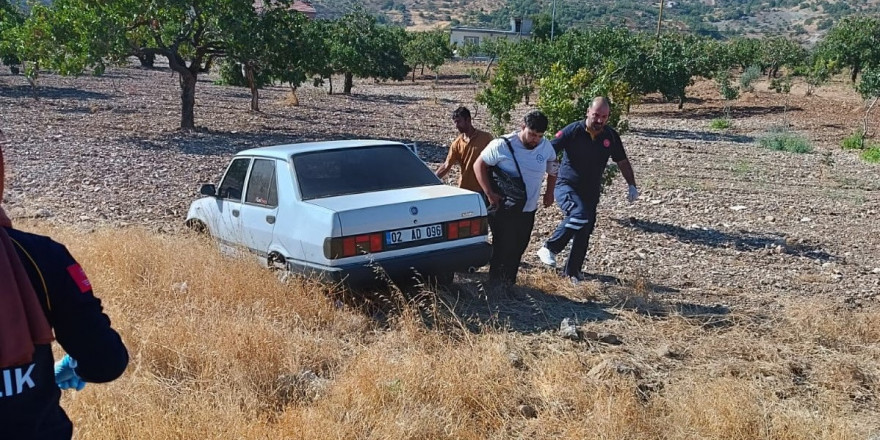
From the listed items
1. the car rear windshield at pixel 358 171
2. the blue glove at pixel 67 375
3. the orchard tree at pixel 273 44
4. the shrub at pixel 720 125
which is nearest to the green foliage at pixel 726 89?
the shrub at pixel 720 125

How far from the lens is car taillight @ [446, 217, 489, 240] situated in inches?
262

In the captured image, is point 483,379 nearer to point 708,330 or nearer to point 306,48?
point 708,330

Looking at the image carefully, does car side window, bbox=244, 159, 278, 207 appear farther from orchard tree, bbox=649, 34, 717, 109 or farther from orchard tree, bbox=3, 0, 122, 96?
orchard tree, bbox=649, 34, 717, 109

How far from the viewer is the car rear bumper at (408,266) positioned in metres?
6.11

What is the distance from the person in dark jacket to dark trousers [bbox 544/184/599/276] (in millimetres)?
5554

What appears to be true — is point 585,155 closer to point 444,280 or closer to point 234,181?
point 444,280

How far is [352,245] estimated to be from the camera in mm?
6152

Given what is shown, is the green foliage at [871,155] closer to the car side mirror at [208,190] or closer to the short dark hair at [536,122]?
the short dark hair at [536,122]

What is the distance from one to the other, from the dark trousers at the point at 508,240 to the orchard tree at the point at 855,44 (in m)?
36.9

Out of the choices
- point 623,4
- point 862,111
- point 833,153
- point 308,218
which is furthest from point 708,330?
point 623,4

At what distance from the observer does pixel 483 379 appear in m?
4.73

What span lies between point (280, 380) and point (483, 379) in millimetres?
1205

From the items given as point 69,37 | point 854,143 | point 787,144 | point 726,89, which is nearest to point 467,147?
point 69,37

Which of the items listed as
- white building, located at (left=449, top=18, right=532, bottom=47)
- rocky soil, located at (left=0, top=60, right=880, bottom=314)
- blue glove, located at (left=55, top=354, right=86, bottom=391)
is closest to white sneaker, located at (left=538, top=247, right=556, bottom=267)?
rocky soil, located at (left=0, top=60, right=880, bottom=314)
